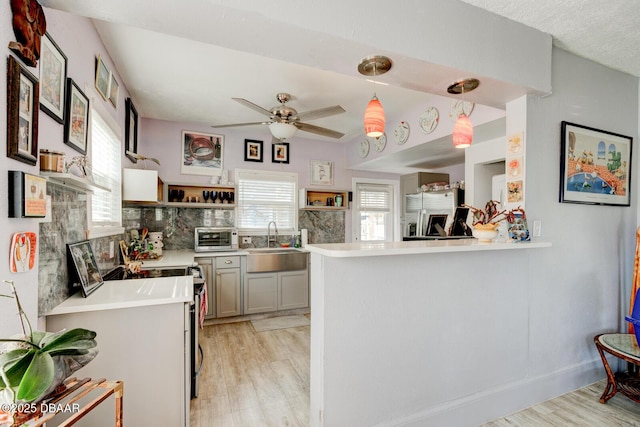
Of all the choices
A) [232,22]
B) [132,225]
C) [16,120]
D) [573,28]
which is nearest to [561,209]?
[573,28]

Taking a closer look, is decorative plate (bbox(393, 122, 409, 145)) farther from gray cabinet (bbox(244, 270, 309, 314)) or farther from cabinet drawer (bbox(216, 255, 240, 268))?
cabinet drawer (bbox(216, 255, 240, 268))

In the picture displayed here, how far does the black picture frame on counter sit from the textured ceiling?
2.66 metres

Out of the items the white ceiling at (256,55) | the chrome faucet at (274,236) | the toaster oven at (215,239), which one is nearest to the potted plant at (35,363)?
the white ceiling at (256,55)

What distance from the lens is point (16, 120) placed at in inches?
44.1

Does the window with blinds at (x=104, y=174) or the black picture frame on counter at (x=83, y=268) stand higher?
the window with blinds at (x=104, y=174)

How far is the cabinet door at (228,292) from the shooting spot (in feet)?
12.5

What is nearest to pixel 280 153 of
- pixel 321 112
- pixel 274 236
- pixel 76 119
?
pixel 274 236

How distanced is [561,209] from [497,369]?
128cm

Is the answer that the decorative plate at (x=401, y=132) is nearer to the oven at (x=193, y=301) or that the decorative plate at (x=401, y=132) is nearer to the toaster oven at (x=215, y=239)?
the toaster oven at (x=215, y=239)

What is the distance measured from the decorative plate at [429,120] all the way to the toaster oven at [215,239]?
108 inches

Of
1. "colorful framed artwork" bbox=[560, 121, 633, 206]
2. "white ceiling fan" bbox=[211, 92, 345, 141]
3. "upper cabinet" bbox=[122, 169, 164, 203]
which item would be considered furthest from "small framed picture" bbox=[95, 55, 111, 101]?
"colorful framed artwork" bbox=[560, 121, 633, 206]

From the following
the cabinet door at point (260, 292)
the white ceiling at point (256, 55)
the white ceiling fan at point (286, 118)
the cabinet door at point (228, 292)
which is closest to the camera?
the white ceiling at point (256, 55)

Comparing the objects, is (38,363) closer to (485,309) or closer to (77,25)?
(77,25)

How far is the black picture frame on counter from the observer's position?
5.56 ft
